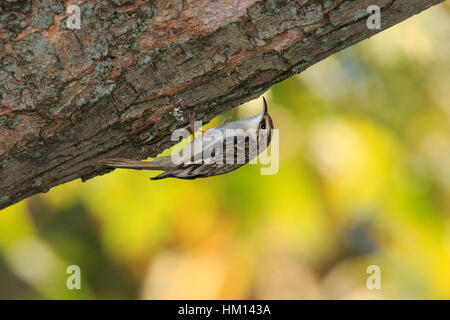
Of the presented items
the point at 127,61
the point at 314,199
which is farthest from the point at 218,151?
the point at 314,199

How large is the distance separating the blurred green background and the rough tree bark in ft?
10.3

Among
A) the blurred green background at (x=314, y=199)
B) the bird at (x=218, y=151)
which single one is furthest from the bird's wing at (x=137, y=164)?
the blurred green background at (x=314, y=199)

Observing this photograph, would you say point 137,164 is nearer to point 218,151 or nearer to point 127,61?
point 127,61

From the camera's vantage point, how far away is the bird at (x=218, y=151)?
3170mm

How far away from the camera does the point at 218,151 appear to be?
3.38 metres

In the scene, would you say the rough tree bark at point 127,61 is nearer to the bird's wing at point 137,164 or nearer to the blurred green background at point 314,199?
the bird's wing at point 137,164

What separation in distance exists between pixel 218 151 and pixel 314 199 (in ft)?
8.88

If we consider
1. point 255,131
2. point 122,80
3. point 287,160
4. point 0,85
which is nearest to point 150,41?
point 122,80

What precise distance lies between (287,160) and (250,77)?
11.3 feet

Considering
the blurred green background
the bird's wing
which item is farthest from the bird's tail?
the blurred green background

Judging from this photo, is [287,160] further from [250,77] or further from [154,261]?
[250,77]

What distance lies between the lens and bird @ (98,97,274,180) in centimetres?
317

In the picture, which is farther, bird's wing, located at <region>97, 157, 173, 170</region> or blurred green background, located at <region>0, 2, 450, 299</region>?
blurred green background, located at <region>0, 2, 450, 299</region>

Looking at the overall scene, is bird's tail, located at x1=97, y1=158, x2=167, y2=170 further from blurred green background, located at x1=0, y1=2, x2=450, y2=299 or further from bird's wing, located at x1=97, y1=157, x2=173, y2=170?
blurred green background, located at x1=0, y1=2, x2=450, y2=299
